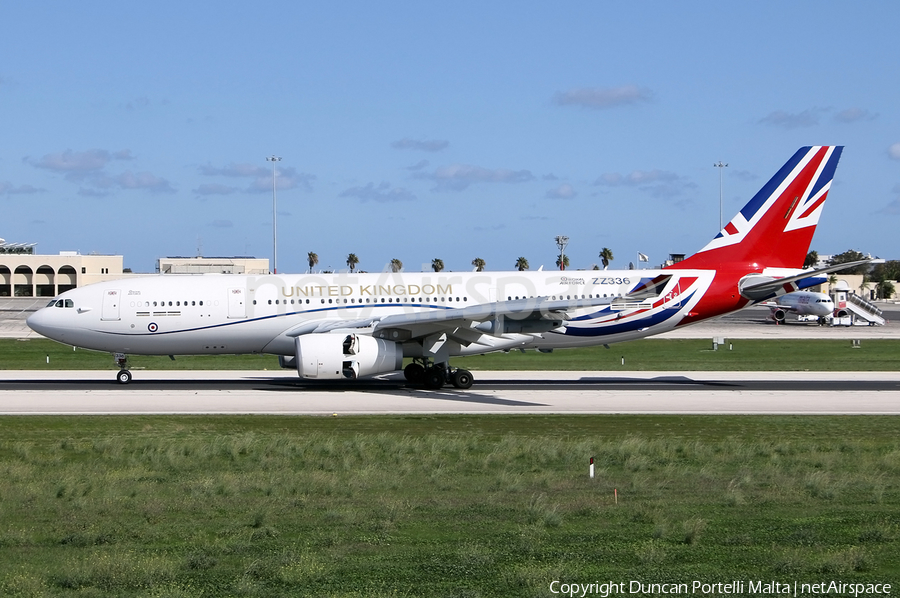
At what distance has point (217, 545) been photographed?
10.8 metres

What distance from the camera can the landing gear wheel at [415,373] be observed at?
31733 millimetres

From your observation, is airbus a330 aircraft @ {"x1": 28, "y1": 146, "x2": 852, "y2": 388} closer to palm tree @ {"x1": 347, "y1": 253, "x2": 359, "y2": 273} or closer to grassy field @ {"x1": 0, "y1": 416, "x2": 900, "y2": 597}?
grassy field @ {"x1": 0, "y1": 416, "x2": 900, "y2": 597}

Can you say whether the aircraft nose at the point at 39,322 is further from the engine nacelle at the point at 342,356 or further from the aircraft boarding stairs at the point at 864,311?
the aircraft boarding stairs at the point at 864,311

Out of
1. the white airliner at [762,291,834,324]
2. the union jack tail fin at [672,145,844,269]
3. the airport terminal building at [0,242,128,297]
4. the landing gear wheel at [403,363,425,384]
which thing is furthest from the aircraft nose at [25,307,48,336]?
the white airliner at [762,291,834,324]

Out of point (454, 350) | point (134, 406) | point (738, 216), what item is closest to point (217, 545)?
point (134, 406)

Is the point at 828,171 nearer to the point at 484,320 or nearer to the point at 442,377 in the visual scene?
the point at 484,320

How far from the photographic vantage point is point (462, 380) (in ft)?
102

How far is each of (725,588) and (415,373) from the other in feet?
76.0

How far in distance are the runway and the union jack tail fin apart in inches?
192

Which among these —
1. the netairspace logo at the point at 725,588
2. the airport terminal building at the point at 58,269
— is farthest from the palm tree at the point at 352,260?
the netairspace logo at the point at 725,588

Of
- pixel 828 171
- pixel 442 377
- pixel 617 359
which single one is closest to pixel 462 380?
pixel 442 377

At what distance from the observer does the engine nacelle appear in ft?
92.8

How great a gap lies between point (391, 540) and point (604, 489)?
4.75 metres

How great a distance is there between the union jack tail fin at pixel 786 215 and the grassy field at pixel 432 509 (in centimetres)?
1289
